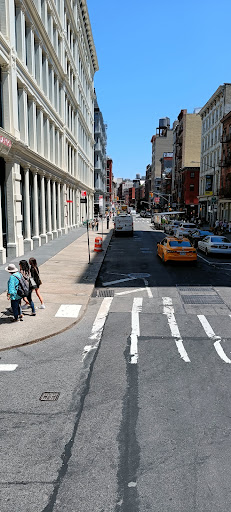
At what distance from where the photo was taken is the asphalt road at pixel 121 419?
3.78 m

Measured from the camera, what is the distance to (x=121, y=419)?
5.12 meters

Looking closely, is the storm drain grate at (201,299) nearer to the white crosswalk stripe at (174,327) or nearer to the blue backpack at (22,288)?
the white crosswalk stripe at (174,327)

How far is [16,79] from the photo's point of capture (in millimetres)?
18750

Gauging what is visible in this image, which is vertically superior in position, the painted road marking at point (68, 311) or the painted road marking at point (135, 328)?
the painted road marking at point (68, 311)

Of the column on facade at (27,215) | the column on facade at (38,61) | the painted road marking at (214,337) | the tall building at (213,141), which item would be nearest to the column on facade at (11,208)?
the column on facade at (27,215)

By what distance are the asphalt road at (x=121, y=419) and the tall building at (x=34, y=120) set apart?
35.3ft

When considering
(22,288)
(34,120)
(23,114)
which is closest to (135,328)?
(22,288)

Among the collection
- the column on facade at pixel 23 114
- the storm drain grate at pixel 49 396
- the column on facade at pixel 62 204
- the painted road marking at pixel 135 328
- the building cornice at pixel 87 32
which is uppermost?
the building cornice at pixel 87 32

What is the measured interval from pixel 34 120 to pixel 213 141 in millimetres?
42494

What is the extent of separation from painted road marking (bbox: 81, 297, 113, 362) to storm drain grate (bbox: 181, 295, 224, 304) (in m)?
2.50

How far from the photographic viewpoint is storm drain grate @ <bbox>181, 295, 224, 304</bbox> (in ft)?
38.6

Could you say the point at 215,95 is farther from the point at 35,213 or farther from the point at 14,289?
the point at 14,289

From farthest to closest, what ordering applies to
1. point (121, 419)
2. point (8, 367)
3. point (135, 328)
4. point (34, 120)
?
point (34, 120) < point (135, 328) < point (8, 367) < point (121, 419)

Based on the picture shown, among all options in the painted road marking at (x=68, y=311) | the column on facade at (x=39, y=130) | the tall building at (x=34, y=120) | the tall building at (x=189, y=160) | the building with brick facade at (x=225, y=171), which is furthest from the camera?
the tall building at (x=189, y=160)
